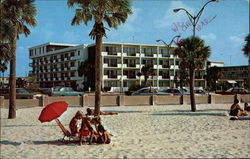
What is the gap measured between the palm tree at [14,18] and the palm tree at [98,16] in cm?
214

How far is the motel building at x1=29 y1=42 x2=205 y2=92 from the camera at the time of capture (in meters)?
57.9

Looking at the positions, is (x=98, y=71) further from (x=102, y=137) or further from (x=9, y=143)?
(x=9, y=143)

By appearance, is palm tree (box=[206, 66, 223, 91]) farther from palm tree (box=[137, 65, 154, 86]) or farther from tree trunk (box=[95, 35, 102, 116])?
tree trunk (box=[95, 35, 102, 116])

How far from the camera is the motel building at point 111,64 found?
5788cm

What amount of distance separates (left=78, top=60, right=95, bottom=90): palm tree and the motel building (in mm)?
845

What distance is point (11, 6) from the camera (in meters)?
15.1

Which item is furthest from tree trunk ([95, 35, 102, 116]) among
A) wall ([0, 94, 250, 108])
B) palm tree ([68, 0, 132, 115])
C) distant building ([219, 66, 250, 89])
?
distant building ([219, 66, 250, 89])

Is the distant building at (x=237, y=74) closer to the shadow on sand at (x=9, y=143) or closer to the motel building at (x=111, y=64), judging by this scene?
the motel building at (x=111, y=64)

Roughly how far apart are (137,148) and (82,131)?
5.62 feet

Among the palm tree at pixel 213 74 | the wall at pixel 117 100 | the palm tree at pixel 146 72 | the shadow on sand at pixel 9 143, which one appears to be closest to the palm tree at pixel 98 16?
the shadow on sand at pixel 9 143

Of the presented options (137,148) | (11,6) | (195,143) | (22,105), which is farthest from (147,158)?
(22,105)

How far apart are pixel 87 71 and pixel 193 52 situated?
37946 mm

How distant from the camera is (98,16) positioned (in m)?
15.1

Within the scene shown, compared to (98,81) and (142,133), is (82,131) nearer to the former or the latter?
(142,133)
